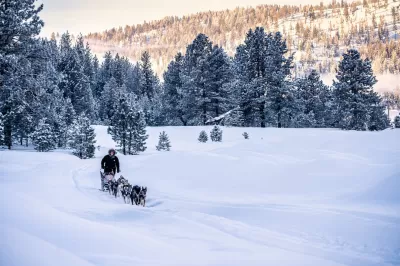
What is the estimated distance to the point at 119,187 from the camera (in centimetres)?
1343

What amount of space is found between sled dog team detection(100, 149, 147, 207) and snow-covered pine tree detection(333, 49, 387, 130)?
34.0m

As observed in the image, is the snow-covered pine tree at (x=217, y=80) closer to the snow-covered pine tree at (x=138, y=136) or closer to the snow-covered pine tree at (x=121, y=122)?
the snow-covered pine tree at (x=138, y=136)

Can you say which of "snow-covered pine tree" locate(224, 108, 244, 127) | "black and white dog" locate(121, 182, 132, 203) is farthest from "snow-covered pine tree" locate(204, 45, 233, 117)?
"black and white dog" locate(121, 182, 132, 203)

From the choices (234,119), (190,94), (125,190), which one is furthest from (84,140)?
(125,190)

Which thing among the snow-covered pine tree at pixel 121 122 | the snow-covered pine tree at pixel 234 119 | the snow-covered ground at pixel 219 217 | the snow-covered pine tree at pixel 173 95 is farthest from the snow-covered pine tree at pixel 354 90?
the snow-covered pine tree at pixel 121 122

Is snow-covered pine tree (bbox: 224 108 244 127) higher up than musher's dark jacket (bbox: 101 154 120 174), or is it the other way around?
snow-covered pine tree (bbox: 224 108 244 127)

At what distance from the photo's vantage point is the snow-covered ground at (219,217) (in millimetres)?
5109

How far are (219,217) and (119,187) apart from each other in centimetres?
550

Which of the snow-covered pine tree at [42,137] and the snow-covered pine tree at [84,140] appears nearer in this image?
the snow-covered pine tree at [84,140]

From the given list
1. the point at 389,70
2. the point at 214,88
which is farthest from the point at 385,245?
the point at 389,70

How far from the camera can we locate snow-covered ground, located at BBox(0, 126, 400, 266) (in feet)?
16.8

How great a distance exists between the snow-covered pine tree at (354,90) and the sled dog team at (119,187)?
112 feet

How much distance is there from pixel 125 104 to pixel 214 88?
17.4 metres

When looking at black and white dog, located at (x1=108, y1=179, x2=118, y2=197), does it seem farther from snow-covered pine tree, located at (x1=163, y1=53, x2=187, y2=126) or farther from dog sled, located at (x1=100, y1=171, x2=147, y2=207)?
snow-covered pine tree, located at (x1=163, y1=53, x2=187, y2=126)
